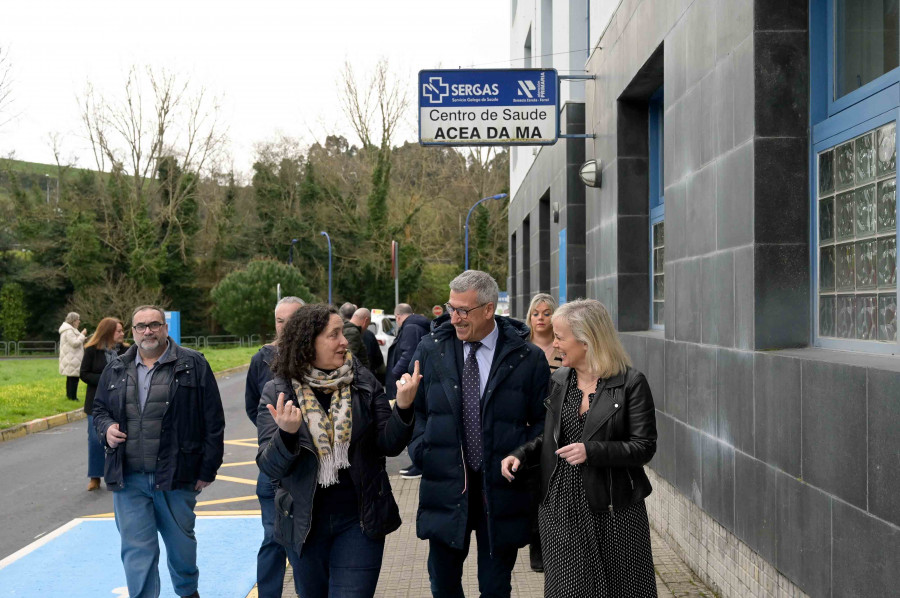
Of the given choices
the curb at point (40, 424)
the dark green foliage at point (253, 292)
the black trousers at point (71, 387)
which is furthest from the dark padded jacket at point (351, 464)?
the dark green foliage at point (253, 292)

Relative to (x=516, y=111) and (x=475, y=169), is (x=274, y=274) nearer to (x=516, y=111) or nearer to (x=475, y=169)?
(x=475, y=169)

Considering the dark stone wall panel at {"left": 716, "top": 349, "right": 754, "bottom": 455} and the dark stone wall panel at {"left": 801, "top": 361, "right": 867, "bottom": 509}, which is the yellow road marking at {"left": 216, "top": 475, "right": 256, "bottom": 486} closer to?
the dark stone wall panel at {"left": 716, "top": 349, "right": 754, "bottom": 455}

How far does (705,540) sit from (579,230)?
6.50 metres

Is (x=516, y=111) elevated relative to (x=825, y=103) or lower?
elevated

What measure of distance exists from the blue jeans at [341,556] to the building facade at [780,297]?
1.82 meters

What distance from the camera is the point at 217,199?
5169 centimetres

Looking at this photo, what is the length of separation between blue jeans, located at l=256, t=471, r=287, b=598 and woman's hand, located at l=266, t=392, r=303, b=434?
66.1 inches

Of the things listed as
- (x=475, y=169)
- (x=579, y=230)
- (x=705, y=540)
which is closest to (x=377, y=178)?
(x=475, y=169)

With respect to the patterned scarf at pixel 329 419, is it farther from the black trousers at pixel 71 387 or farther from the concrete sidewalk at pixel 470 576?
the black trousers at pixel 71 387

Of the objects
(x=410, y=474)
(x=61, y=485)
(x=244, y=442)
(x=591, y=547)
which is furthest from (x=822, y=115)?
(x=244, y=442)

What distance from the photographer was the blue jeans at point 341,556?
3.61m

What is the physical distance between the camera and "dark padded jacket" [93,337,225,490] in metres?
4.99

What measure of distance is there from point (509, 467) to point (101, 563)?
4.02m

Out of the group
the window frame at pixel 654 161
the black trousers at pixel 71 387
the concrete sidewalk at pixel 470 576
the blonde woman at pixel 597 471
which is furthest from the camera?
the black trousers at pixel 71 387
